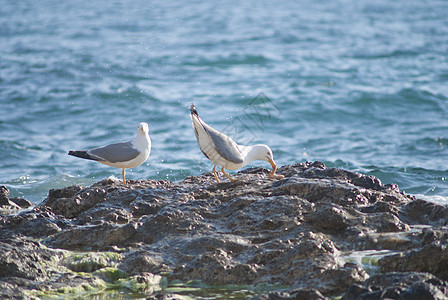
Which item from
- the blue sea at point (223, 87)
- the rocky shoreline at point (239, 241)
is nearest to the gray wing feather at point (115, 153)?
the rocky shoreline at point (239, 241)

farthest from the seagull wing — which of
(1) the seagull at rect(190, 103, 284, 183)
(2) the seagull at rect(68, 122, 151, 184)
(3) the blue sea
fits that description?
(3) the blue sea

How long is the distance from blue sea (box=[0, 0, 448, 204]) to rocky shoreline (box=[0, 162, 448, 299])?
3.14 metres

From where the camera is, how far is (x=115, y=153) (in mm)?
7309

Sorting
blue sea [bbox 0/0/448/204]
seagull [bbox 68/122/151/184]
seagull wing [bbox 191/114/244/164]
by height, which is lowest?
blue sea [bbox 0/0/448/204]

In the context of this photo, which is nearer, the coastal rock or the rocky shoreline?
the rocky shoreline

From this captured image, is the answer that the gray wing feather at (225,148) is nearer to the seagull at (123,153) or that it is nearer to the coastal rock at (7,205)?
the seagull at (123,153)

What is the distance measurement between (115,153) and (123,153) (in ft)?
0.33

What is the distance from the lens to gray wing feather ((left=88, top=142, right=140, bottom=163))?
7293 mm

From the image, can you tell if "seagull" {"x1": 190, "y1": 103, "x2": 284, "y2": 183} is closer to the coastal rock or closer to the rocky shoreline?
the rocky shoreline

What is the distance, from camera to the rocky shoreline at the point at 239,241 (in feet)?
15.0

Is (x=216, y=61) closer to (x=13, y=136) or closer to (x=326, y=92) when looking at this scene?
(x=326, y=92)

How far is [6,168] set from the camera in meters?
11.2

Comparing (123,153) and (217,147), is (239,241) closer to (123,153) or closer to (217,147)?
(217,147)

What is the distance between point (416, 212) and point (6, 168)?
8304mm
